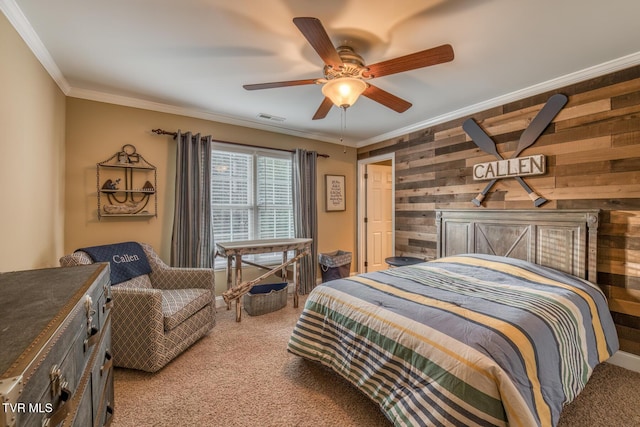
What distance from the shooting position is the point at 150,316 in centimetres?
209

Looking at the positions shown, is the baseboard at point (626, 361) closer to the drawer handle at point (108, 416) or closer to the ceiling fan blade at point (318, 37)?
the ceiling fan blade at point (318, 37)

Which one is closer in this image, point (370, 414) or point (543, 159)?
point (370, 414)

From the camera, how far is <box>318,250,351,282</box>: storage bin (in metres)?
4.18

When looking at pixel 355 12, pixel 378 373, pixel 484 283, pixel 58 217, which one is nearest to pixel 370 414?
pixel 378 373

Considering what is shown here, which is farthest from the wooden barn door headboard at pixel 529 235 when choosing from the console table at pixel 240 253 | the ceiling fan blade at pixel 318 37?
the ceiling fan blade at pixel 318 37

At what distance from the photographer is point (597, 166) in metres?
2.45

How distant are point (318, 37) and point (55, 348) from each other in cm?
167

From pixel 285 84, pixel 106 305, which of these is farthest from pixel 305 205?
pixel 106 305

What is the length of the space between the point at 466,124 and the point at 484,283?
79.8 inches

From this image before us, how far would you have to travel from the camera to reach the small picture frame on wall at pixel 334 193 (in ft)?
15.3

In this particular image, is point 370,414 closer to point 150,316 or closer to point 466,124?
point 150,316

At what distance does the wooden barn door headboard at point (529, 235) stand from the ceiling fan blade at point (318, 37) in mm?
2348

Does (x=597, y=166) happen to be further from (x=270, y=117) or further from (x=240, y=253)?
(x=240, y=253)

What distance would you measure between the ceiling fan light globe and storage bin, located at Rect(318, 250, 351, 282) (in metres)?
2.58
